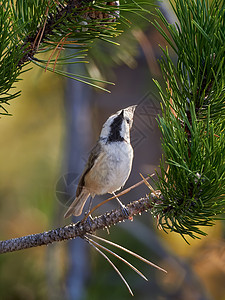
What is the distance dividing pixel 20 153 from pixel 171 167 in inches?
120

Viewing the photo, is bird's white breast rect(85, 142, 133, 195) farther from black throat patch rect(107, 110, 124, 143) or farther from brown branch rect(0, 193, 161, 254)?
brown branch rect(0, 193, 161, 254)

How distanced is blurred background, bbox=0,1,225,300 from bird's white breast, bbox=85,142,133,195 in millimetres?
154

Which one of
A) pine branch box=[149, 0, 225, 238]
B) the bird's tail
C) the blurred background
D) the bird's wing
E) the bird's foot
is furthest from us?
the blurred background

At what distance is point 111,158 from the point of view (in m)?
1.95

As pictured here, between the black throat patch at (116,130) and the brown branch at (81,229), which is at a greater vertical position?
the black throat patch at (116,130)

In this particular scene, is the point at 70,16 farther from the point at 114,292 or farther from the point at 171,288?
the point at 171,288

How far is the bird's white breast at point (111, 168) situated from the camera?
1911 mm

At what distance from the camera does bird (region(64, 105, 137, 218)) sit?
189 cm

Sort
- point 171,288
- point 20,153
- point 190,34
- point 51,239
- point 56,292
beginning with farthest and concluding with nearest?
point 20,153, point 171,288, point 56,292, point 51,239, point 190,34

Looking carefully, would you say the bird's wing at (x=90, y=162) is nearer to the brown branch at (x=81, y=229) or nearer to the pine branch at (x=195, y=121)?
the brown branch at (x=81, y=229)

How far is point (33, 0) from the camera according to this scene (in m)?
1.12

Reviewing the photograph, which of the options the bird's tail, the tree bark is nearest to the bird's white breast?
the bird's tail

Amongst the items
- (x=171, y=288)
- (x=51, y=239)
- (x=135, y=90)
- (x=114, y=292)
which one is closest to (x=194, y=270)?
(x=171, y=288)

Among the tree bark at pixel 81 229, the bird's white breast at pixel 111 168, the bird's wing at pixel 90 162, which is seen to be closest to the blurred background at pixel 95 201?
the bird's wing at pixel 90 162
